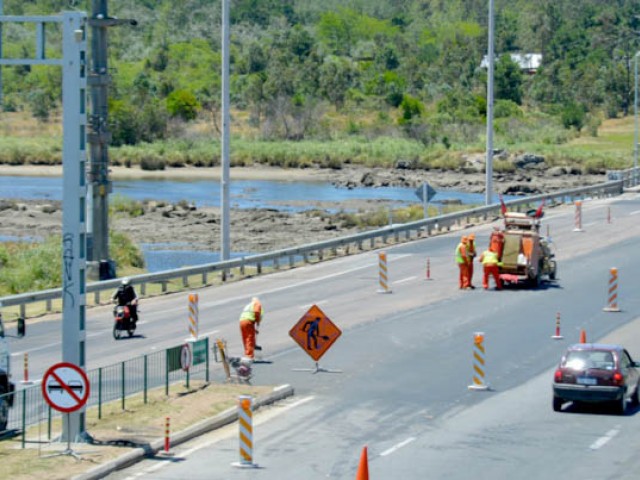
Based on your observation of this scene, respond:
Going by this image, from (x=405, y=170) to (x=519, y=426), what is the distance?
9157cm

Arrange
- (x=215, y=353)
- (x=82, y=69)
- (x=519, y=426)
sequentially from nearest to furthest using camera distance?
1. (x=82, y=69)
2. (x=519, y=426)
3. (x=215, y=353)

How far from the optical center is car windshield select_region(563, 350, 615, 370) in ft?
84.4

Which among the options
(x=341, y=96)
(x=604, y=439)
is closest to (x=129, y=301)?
(x=604, y=439)

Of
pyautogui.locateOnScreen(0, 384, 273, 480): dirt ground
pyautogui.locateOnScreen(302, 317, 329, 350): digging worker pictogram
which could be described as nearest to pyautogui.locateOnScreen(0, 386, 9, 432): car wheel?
pyautogui.locateOnScreen(0, 384, 273, 480): dirt ground

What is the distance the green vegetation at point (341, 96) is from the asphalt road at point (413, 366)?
69.9m

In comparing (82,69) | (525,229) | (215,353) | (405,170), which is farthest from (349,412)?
(405,170)

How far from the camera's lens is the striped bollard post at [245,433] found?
21172mm

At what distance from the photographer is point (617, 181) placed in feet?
240

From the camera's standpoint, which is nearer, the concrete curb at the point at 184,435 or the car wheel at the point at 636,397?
the concrete curb at the point at 184,435

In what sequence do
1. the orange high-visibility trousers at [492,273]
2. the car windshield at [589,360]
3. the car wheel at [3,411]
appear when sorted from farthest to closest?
the orange high-visibility trousers at [492,273], the car windshield at [589,360], the car wheel at [3,411]

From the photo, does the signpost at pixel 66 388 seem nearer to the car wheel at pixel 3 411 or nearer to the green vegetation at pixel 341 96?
the car wheel at pixel 3 411

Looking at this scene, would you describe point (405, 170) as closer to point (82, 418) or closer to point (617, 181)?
point (617, 181)

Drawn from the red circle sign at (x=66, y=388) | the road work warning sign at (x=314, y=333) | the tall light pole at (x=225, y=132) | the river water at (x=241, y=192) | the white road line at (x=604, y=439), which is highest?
the tall light pole at (x=225, y=132)

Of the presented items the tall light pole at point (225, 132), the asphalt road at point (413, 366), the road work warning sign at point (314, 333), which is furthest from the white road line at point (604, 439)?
the tall light pole at point (225, 132)
